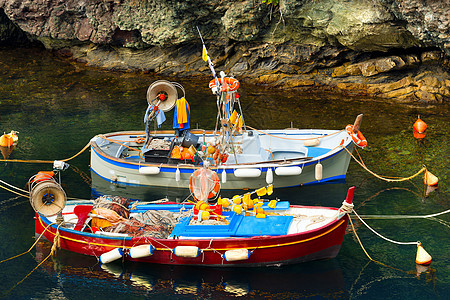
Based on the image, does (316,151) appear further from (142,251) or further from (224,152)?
(142,251)

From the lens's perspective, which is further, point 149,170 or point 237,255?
point 149,170

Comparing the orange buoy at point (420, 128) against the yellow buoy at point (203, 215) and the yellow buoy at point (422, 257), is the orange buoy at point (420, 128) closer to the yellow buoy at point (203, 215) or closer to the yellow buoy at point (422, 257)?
the yellow buoy at point (422, 257)

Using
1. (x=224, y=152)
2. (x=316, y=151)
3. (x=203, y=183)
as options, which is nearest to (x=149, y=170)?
(x=224, y=152)

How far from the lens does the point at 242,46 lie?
28234 millimetres

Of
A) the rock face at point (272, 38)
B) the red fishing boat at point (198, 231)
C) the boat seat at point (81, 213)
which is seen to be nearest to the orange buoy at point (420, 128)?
the rock face at point (272, 38)

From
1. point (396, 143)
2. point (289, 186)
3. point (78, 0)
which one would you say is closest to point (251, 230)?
point (289, 186)

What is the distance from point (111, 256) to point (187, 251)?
1818mm

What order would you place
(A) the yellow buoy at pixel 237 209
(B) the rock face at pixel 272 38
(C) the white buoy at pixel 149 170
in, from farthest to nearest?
(B) the rock face at pixel 272 38 < (C) the white buoy at pixel 149 170 < (A) the yellow buoy at pixel 237 209

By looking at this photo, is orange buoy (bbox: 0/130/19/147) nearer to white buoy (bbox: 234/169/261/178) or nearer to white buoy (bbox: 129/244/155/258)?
white buoy (bbox: 234/169/261/178)

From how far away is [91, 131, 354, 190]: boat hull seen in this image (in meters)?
17.1

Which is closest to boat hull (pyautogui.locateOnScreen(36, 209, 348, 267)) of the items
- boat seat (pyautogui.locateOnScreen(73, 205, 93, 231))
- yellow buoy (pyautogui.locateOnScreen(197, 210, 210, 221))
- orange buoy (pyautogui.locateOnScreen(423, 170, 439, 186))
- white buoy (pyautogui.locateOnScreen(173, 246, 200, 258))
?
white buoy (pyautogui.locateOnScreen(173, 246, 200, 258))

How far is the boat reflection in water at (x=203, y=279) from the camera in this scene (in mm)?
12844

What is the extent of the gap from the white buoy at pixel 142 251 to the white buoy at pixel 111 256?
1.06 feet

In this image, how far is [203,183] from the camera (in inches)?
559
